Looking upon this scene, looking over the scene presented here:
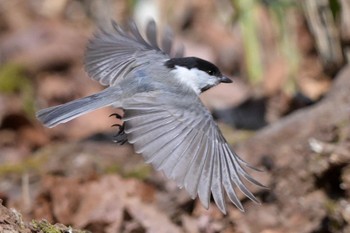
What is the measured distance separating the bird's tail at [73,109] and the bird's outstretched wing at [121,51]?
374 millimetres

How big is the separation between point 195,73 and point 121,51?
573 millimetres

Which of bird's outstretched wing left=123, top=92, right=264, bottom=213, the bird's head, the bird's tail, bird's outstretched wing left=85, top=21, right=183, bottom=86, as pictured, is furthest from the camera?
bird's outstretched wing left=85, top=21, right=183, bottom=86

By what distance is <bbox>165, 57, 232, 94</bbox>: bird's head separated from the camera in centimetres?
364

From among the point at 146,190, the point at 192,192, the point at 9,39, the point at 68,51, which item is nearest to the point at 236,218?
the point at 146,190

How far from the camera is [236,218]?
4062 millimetres

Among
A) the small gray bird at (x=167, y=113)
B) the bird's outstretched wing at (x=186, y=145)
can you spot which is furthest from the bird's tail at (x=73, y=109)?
the bird's outstretched wing at (x=186, y=145)

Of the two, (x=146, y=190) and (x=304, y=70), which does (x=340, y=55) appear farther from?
(x=146, y=190)

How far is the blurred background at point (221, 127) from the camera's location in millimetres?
4027

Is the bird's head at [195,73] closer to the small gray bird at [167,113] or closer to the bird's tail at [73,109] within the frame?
the small gray bird at [167,113]

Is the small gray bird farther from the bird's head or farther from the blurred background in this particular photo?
the blurred background

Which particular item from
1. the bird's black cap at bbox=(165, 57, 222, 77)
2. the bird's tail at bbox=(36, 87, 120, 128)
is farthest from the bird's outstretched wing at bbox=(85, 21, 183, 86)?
the bird's tail at bbox=(36, 87, 120, 128)

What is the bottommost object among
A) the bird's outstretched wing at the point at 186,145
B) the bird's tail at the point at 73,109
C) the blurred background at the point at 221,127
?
the blurred background at the point at 221,127

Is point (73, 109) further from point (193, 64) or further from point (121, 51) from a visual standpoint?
point (121, 51)

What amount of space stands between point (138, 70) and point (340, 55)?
1831mm
